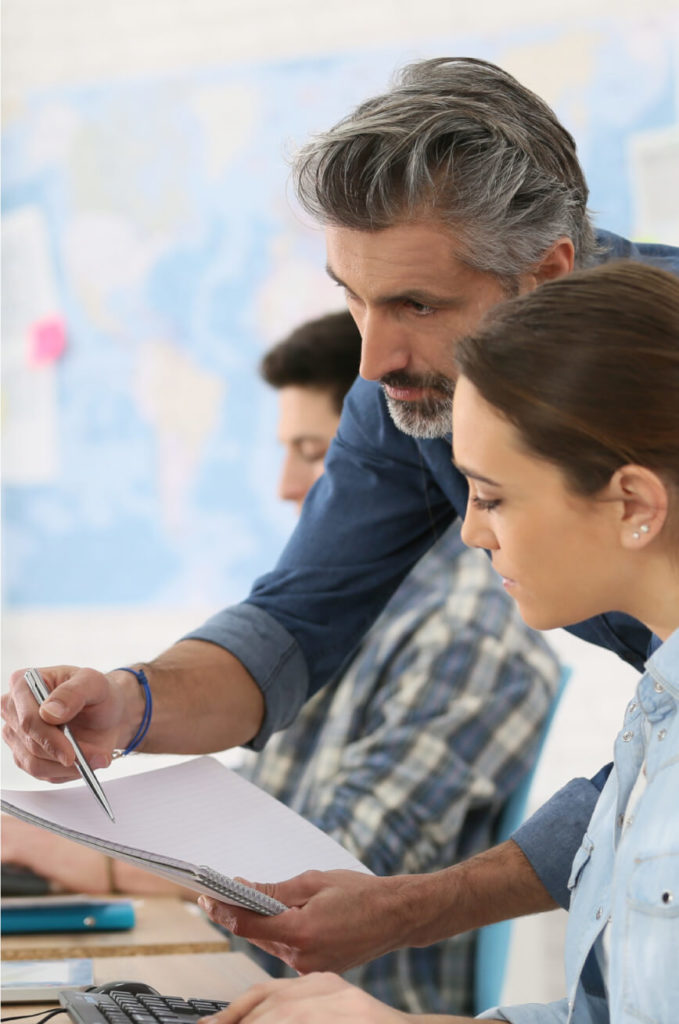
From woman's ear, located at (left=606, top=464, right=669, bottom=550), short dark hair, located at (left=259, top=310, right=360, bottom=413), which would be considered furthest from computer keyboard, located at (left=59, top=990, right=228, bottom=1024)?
short dark hair, located at (left=259, top=310, right=360, bottom=413)

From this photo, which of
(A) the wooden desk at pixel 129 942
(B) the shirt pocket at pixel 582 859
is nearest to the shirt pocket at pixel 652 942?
(B) the shirt pocket at pixel 582 859

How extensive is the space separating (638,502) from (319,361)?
1.39 meters

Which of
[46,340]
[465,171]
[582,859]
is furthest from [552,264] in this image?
[46,340]

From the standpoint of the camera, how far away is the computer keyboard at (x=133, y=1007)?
3.01 feet

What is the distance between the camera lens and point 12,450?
10.1 ft

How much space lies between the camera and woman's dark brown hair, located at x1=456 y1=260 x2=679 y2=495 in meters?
0.83

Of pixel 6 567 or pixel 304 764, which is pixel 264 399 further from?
pixel 304 764

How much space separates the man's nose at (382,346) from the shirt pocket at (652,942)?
586mm

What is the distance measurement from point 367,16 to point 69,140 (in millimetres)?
802

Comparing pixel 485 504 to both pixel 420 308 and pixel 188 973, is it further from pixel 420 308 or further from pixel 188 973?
pixel 188 973

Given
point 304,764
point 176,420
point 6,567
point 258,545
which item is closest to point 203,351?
point 176,420

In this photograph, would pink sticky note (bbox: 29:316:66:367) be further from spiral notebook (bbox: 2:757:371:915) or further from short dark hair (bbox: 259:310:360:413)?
spiral notebook (bbox: 2:757:371:915)

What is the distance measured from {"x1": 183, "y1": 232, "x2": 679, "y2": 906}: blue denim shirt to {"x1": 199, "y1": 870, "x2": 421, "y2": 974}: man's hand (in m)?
0.40

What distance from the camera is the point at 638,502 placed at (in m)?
0.85
